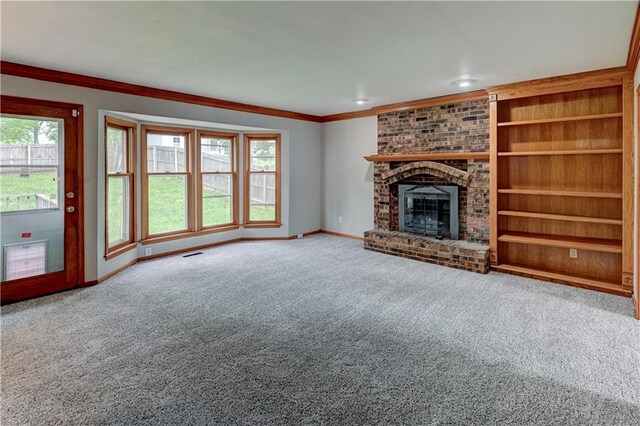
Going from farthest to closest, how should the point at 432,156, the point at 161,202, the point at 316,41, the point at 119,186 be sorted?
the point at 161,202 → the point at 432,156 → the point at 119,186 → the point at 316,41

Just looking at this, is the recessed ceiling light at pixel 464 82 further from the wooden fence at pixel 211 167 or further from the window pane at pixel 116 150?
the window pane at pixel 116 150

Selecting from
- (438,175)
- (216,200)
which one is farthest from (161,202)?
(438,175)

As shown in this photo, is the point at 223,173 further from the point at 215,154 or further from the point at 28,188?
the point at 28,188

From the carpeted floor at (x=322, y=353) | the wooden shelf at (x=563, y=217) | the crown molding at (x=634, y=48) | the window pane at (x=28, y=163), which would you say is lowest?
the carpeted floor at (x=322, y=353)

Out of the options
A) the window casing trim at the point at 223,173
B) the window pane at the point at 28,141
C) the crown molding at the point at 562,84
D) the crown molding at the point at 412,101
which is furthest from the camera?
the window casing trim at the point at 223,173

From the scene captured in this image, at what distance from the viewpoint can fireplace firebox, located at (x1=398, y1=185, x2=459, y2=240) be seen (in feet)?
17.8

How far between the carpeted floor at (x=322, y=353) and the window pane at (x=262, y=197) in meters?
2.81

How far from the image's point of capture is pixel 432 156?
5520 mm

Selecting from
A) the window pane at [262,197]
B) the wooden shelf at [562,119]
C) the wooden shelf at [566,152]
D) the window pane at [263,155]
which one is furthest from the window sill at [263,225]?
the wooden shelf at [562,119]

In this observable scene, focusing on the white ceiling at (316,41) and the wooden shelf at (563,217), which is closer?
the white ceiling at (316,41)

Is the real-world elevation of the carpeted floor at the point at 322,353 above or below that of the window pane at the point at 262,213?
below

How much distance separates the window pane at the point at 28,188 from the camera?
3709mm

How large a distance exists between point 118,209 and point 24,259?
4.62 feet

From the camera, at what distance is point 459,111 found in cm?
532
